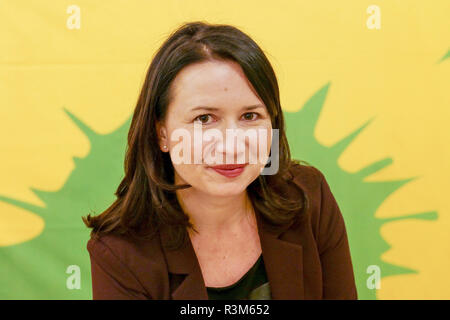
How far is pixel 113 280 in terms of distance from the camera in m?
1.08

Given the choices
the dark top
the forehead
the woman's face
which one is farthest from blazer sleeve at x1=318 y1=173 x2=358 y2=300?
the forehead

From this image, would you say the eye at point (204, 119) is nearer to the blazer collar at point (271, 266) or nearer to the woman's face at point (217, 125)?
the woman's face at point (217, 125)

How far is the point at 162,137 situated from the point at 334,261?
478mm

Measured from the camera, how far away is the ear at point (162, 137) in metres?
1.10

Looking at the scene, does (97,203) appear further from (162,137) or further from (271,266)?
(271,266)

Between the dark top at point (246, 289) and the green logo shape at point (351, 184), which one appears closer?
the dark top at point (246, 289)

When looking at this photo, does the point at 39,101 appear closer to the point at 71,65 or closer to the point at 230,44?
the point at 71,65

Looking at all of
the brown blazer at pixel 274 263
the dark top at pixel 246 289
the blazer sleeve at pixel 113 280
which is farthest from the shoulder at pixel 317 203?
Answer: the blazer sleeve at pixel 113 280

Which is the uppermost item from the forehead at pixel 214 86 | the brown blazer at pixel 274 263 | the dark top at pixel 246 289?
the forehead at pixel 214 86

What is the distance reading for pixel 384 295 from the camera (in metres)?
1.62

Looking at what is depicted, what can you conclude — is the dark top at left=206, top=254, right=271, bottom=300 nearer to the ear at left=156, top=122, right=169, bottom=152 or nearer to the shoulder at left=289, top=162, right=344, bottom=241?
the shoulder at left=289, top=162, right=344, bottom=241

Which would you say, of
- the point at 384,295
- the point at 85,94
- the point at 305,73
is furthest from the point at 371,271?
the point at 85,94

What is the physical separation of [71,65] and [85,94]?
93 millimetres

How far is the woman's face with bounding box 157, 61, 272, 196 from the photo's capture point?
1006 mm
